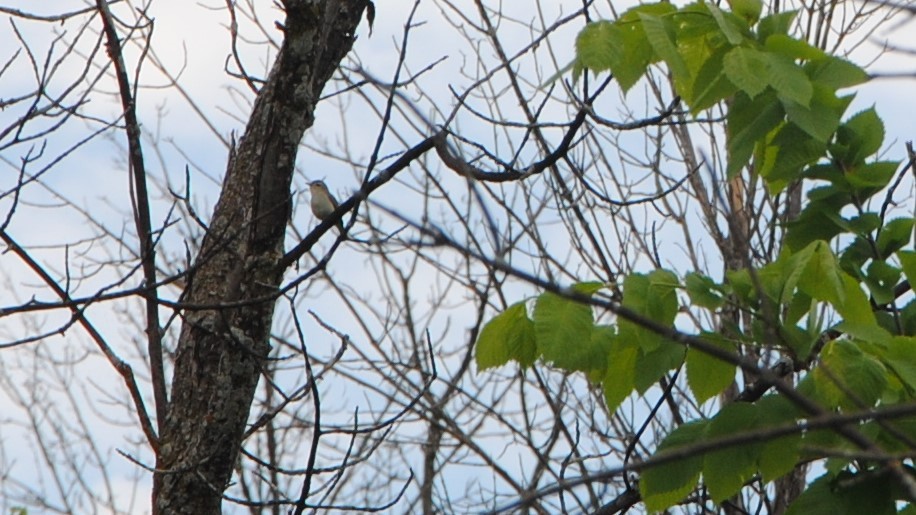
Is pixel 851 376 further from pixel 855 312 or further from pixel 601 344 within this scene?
pixel 601 344

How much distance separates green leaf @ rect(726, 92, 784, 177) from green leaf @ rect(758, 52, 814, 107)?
109 mm

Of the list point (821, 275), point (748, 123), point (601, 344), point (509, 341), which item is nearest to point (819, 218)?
point (748, 123)

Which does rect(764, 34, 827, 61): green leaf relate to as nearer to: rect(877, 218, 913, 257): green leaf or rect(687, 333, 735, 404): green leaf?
rect(877, 218, 913, 257): green leaf

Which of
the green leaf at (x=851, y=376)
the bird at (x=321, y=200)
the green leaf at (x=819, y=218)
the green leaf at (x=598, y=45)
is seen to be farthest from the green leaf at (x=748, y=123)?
the bird at (x=321, y=200)

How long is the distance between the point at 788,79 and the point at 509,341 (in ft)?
2.43

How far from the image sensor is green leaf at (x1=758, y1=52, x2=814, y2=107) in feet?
6.70

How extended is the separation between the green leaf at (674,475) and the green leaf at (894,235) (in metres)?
0.55

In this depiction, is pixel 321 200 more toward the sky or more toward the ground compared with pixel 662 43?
more toward the sky

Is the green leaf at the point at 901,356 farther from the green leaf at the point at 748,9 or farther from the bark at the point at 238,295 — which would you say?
the bark at the point at 238,295

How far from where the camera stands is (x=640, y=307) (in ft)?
6.85

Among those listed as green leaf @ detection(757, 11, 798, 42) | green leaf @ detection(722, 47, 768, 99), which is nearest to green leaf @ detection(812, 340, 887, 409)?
green leaf @ detection(722, 47, 768, 99)

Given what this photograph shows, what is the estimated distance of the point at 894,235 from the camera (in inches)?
90.0

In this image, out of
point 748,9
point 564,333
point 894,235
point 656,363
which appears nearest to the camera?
point 564,333

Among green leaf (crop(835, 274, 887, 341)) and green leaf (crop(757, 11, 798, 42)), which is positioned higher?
green leaf (crop(757, 11, 798, 42))
